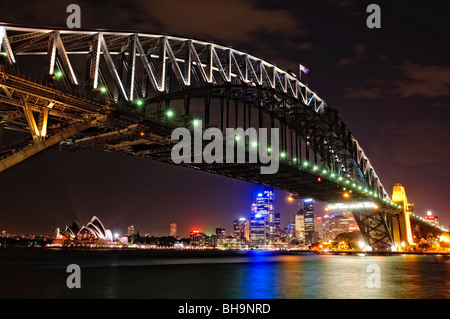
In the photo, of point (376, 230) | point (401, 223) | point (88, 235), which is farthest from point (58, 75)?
point (88, 235)

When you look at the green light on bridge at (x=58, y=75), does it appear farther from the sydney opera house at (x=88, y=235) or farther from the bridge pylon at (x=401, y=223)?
the sydney opera house at (x=88, y=235)

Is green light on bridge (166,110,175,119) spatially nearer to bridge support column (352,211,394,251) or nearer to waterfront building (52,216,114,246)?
bridge support column (352,211,394,251)

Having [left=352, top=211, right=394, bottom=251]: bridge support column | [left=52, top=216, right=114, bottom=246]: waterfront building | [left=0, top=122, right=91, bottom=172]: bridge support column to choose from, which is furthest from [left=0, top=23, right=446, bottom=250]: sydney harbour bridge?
[left=52, top=216, right=114, bottom=246]: waterfront building

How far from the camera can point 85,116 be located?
2898 centimetres

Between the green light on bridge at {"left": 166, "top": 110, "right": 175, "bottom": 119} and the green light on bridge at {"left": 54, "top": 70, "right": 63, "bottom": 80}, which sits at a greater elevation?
the green light on bridge at {"left": 54, "top": 70, "right": 63, "bottom": 80}

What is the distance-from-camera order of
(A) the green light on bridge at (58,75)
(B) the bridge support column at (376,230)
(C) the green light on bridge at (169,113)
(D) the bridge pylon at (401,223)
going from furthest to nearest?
(D) the bridge pylon at (401,223) < (B) the bridge support column at (376,230) < (C) the green light on bridge at (169,113) < (A) the green light on bridge at (58,75)

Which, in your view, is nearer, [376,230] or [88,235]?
[376,230]

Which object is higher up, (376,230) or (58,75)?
(58,75)

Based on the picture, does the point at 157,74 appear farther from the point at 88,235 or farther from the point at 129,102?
the point at 88,235

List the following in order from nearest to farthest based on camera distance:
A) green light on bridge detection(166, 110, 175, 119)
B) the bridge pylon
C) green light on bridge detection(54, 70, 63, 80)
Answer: green light on bridge detection(54, 70, 63, 80), green light on bridge detection(166, 110, 175, 119), the bridge pylon

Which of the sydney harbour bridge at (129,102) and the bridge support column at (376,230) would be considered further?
the bridge support column at (376,230)

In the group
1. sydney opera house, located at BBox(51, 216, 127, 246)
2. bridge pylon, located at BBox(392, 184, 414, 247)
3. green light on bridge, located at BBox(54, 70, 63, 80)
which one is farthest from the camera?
sydney opera house, located at BBox(51, 216, 127, 246)

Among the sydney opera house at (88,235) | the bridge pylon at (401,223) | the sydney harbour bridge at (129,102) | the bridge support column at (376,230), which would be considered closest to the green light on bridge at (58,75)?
the sydney harbour bridge at (129,102)
